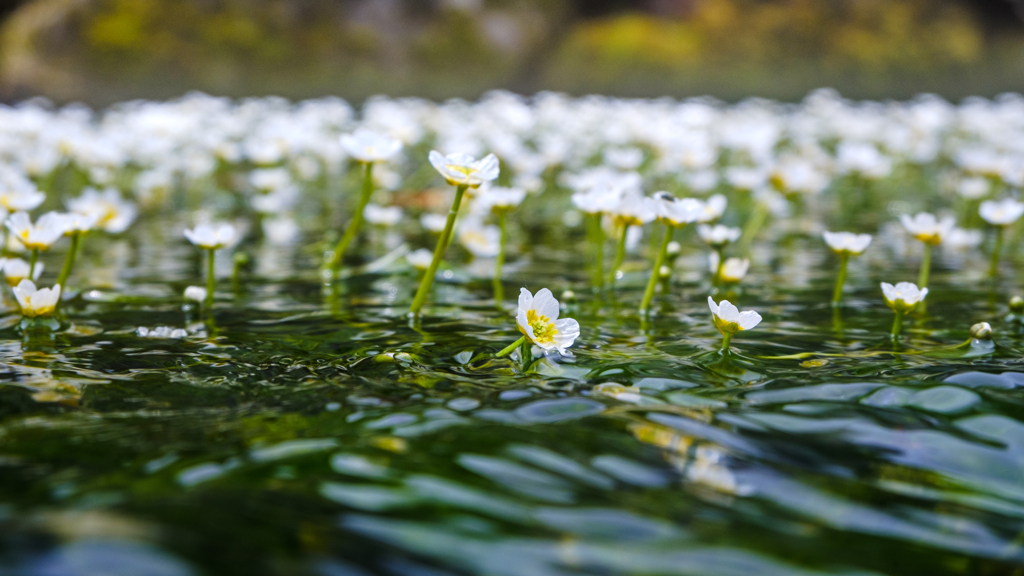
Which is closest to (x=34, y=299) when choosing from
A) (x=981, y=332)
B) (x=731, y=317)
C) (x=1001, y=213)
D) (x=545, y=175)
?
(x=731, y=317)

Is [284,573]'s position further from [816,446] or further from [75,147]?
[75,147]

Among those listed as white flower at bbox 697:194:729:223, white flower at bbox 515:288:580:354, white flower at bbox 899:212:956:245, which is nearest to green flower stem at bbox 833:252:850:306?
white flower at bbox 899:212:956:245

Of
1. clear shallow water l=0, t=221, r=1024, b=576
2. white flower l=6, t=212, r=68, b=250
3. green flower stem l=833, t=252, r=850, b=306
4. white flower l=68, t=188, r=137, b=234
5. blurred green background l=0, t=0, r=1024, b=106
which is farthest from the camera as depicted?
blurred green background l=0, t=0, r=1024, b=106

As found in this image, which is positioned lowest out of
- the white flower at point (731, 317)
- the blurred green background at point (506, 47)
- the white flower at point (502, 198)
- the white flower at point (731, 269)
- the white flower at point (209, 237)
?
the white flower at point (731, 317)

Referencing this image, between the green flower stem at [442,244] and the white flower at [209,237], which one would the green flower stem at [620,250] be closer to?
the green flower stem at [442,244]

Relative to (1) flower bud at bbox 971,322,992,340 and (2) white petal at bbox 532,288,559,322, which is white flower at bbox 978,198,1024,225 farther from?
(2) white petal at bbox 532,288,559,322

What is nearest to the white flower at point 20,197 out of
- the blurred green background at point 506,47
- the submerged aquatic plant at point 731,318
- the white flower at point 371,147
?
A: the white flower at point 371,147
